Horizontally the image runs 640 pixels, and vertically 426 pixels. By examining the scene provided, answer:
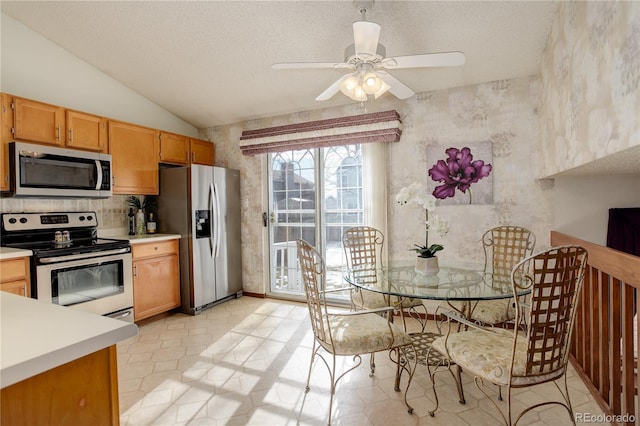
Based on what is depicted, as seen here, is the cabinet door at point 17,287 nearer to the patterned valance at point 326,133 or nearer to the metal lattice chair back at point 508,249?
the patterned valance at point 326,133

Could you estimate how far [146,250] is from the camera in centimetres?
352

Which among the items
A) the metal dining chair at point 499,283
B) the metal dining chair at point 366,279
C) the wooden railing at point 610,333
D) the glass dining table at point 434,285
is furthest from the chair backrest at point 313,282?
the wooden railing at point 610,333

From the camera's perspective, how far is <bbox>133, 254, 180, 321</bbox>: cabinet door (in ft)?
11.2

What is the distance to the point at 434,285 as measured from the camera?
2.01 meters

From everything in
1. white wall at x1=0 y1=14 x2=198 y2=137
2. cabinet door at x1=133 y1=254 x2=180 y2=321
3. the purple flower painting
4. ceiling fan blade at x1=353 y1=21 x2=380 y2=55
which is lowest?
cabinet door at x1=133 y1=254 x2=180 y2=321

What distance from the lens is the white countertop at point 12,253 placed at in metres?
2.45

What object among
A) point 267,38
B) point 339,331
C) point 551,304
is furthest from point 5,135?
point 551,304

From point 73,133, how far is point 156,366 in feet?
7.32

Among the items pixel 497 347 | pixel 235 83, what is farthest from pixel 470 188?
pixel 235 83

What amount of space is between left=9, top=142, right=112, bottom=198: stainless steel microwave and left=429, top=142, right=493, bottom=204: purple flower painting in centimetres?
Result: 325

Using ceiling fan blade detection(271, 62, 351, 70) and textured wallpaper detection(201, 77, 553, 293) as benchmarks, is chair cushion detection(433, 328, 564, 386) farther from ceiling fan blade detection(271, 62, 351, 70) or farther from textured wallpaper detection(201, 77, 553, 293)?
ceiling fan blade detection(271, 62, 351, 70)

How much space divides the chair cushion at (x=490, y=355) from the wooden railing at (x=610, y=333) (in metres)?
0.43

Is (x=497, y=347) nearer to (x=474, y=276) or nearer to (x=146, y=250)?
(x=474, y=276)

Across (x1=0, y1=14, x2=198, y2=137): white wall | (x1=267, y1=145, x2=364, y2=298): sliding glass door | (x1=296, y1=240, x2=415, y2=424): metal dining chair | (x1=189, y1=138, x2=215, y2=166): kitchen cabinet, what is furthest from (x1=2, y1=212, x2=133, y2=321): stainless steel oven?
(x1=296, y1=240, x2=415, y2=424): metal dining chair
